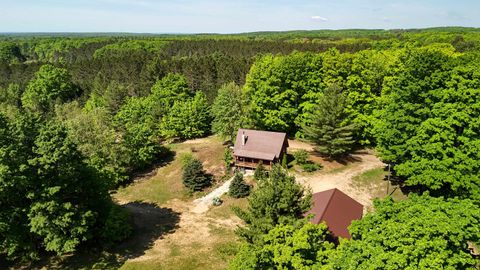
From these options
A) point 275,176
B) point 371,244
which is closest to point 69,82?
point 275,176

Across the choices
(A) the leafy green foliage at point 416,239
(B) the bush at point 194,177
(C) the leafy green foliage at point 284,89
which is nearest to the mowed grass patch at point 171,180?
(B) the bush at point 194,177

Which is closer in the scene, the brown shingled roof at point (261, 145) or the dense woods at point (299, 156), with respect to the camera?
the dense woods at point (299, 156)

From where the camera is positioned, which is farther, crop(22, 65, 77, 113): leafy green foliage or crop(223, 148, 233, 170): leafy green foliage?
crop(22, 65, 77, 113): leafy green foliage

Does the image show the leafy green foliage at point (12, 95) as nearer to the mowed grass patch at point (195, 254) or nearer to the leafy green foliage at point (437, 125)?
the mowed grass patch at point (195, 254)

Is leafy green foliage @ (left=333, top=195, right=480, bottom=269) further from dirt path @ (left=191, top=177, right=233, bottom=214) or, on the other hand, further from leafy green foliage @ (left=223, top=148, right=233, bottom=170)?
leafy green foliage @ (left=223, top=148, right=233, bottom=170)

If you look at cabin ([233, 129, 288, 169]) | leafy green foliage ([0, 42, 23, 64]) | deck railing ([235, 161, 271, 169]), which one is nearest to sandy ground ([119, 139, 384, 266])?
deck railing ([235, 161, 271, 169])
